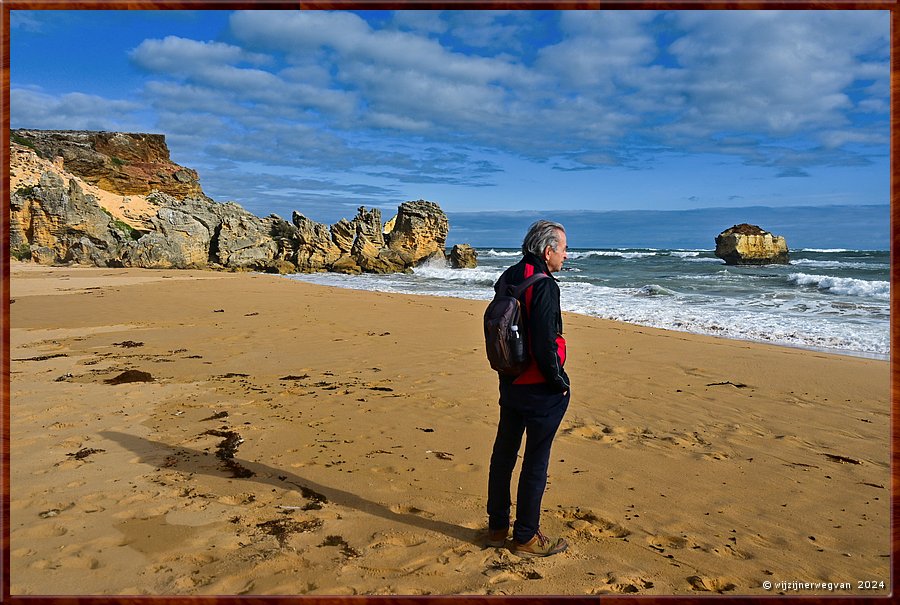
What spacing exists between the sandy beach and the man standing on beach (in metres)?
0.16

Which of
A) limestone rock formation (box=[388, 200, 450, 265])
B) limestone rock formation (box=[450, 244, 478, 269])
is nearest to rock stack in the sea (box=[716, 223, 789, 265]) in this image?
limestone rock formation (box=[450, 244, 478, 269])

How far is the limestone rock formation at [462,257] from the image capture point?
143 ft

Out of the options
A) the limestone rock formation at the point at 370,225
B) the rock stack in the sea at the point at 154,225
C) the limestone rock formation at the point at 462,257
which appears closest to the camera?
the rock stack in the sea at the point at 154,225

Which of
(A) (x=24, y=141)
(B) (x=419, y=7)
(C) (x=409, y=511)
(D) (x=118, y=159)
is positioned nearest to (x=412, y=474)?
(C) (x=409, y=511)

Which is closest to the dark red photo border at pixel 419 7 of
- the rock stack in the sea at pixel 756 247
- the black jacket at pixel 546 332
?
the black jacket at pixel 546 332

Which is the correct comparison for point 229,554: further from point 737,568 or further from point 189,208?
point 189,208

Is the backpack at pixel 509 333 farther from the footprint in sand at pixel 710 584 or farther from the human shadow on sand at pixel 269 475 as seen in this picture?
the footprint in sand at pixel 710 584

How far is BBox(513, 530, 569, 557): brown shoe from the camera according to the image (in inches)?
117

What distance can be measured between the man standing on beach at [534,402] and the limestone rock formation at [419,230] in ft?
134

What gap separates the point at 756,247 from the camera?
151 feet

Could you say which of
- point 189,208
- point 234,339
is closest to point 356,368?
point 234,339

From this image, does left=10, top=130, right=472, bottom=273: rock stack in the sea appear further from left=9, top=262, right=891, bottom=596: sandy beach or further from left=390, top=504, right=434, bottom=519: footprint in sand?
left=390, top=504, right=434, bottom=519: footprint in sand

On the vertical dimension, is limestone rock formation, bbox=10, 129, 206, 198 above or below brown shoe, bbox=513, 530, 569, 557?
above

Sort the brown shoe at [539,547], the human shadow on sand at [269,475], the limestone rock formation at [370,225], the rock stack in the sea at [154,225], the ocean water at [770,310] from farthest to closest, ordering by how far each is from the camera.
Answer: the limestone rock formation at [370,225], the rock stack in the sea at [154,225], the ocean water at [770,310], the human shadow on sand at [269,475], the brown shoe at [539,547]
